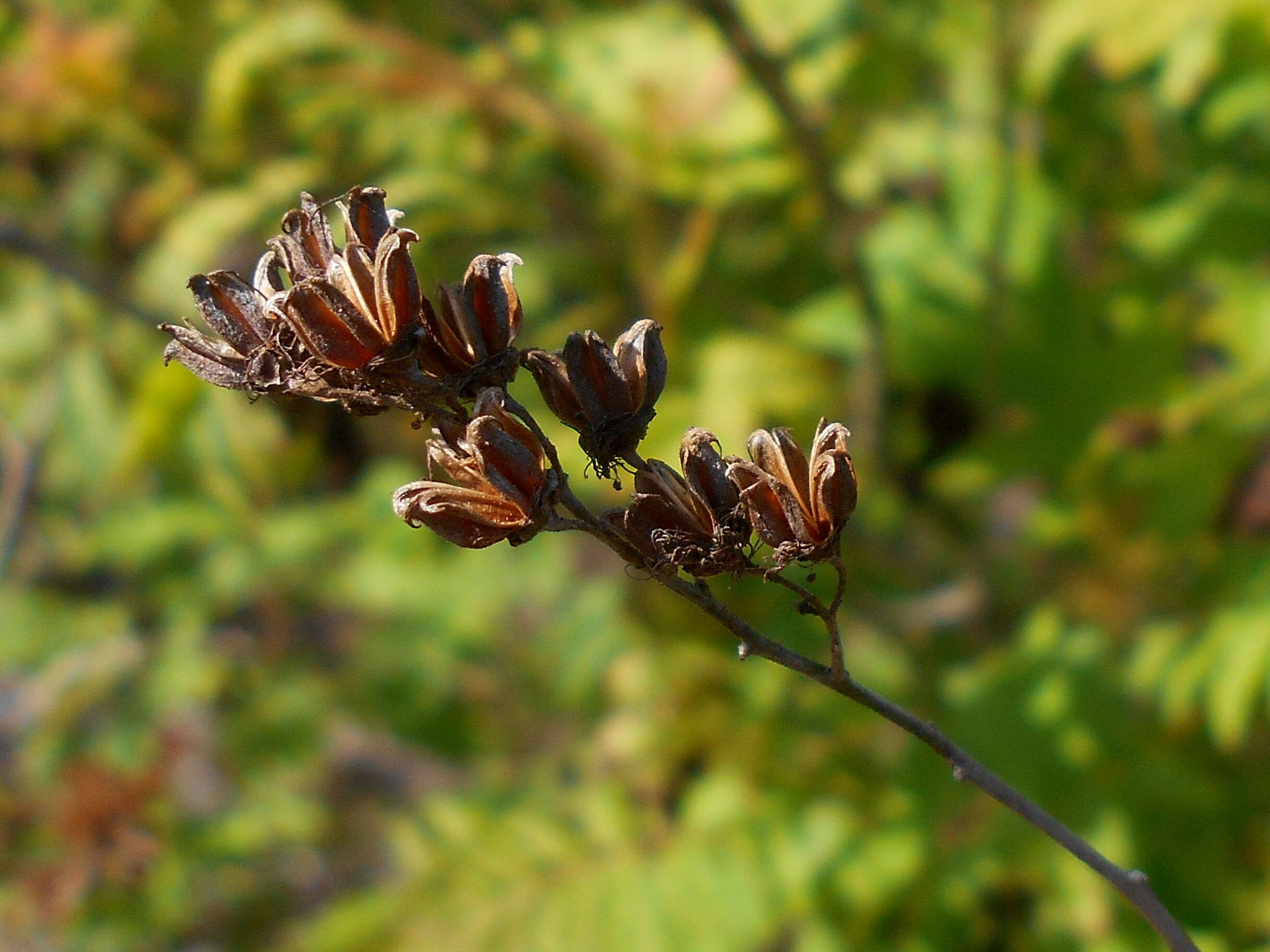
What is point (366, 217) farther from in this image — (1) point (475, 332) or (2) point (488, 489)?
(2) point (488, 489)

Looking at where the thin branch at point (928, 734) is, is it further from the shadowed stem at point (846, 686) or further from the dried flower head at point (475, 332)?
the dried flower head at point (475, 332)

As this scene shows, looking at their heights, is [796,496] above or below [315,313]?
below

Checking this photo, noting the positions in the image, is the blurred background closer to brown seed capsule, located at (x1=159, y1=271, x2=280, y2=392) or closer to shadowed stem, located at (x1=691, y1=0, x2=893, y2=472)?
shadowed stem, located at (x1=691, y1=0, x2=893, y2=472)

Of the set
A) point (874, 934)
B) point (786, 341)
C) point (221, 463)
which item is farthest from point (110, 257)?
point (874, 934)

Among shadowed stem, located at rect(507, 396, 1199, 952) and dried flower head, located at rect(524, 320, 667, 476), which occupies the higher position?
dried flower head, located at rect(524, 320, 667, 476)

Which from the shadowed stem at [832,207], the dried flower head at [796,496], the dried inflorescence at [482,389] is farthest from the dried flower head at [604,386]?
the shadowed stem at [832,207]

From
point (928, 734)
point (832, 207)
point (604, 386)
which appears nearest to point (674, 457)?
point (832, 207)

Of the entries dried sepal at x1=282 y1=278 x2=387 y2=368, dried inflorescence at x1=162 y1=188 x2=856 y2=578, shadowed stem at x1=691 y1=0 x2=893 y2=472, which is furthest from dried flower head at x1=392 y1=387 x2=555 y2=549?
shadowed stem at x1=691 y1=0 x2=893 y2=472
